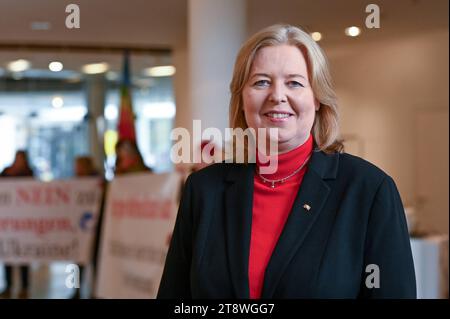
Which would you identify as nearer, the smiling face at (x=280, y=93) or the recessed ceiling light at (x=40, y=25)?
the smiling face at (x=280, y=93)

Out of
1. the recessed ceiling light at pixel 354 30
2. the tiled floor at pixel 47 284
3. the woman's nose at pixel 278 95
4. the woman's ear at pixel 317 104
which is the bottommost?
the tiled floor at pixel 47 284

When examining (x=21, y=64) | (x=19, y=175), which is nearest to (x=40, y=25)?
(x=19, y=175)

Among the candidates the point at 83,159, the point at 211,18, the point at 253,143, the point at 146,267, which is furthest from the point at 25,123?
the point at 253,143

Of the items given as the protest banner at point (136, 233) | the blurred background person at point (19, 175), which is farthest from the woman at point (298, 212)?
the blurred background person at point (19, 175)

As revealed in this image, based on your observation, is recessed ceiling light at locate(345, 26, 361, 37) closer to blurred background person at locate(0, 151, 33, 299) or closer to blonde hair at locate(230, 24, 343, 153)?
blonde hair at locate(230, 24, 343, 153)

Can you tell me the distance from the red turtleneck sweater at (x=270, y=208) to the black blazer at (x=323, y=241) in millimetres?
15

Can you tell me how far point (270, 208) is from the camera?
54.4 inches

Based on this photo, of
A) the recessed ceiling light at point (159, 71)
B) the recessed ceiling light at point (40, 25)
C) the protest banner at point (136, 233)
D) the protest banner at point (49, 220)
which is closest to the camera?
the recessed ceiling light at point (40, 25)

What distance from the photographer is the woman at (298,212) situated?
1310mm

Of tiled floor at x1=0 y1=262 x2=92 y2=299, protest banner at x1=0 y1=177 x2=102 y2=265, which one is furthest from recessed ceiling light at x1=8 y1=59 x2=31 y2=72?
tiled floor at x1=0 y1=262 x2=92 y2=299

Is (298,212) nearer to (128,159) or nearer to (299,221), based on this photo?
(299,221)

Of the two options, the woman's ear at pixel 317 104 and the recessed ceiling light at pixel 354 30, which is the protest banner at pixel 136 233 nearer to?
the recessed ceiling light at pixel 354 30

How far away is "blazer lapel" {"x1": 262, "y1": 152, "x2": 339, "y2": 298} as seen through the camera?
51.5 inches
